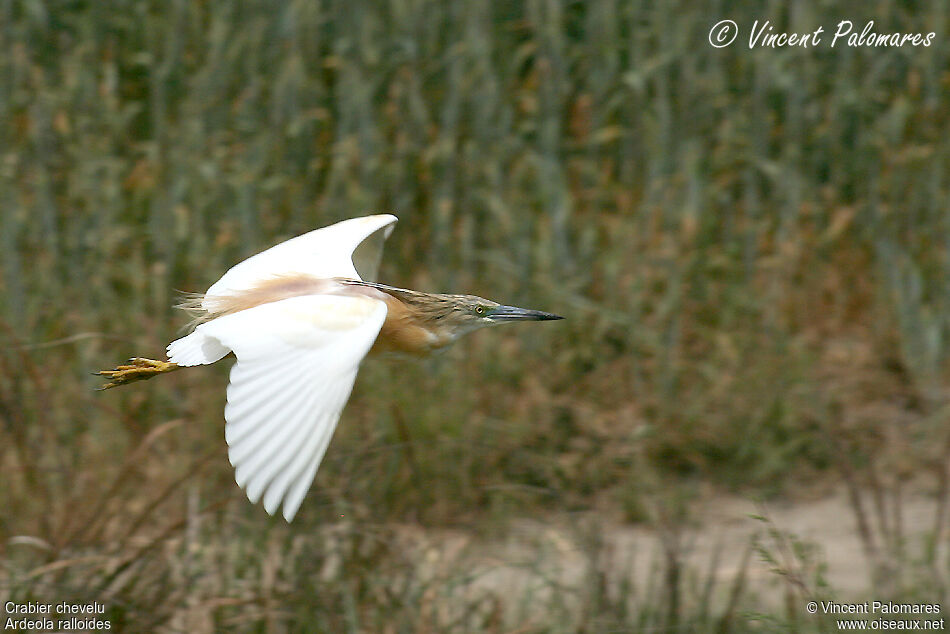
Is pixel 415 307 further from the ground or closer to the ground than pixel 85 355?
further from the ground

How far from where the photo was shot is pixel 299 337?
8.42 feet

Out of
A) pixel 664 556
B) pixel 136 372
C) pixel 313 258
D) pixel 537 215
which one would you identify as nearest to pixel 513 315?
pixel 313 258

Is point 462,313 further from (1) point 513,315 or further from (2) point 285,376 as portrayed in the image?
(2) point 285,376

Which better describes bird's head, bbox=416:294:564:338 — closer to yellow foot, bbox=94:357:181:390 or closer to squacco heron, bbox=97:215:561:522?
squacco heron, bbox=97:215:561:522

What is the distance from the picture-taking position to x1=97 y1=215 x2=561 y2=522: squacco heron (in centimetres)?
218

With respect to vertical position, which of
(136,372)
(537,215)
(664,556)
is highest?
(537,215)

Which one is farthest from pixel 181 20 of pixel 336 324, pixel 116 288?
pixel 336 324

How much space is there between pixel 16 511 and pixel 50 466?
9.1 inches

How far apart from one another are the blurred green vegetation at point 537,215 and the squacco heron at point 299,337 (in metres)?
0.91

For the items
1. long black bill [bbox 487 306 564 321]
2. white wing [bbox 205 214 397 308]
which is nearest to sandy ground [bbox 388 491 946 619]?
long black bill [bbox 487 306 564 321]

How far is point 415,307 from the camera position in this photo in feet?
10.6

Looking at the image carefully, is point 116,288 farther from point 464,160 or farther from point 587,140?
point 587,140

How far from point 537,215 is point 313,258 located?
75.8 inches

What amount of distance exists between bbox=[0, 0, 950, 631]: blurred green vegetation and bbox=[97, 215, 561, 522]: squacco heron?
0.91 m
